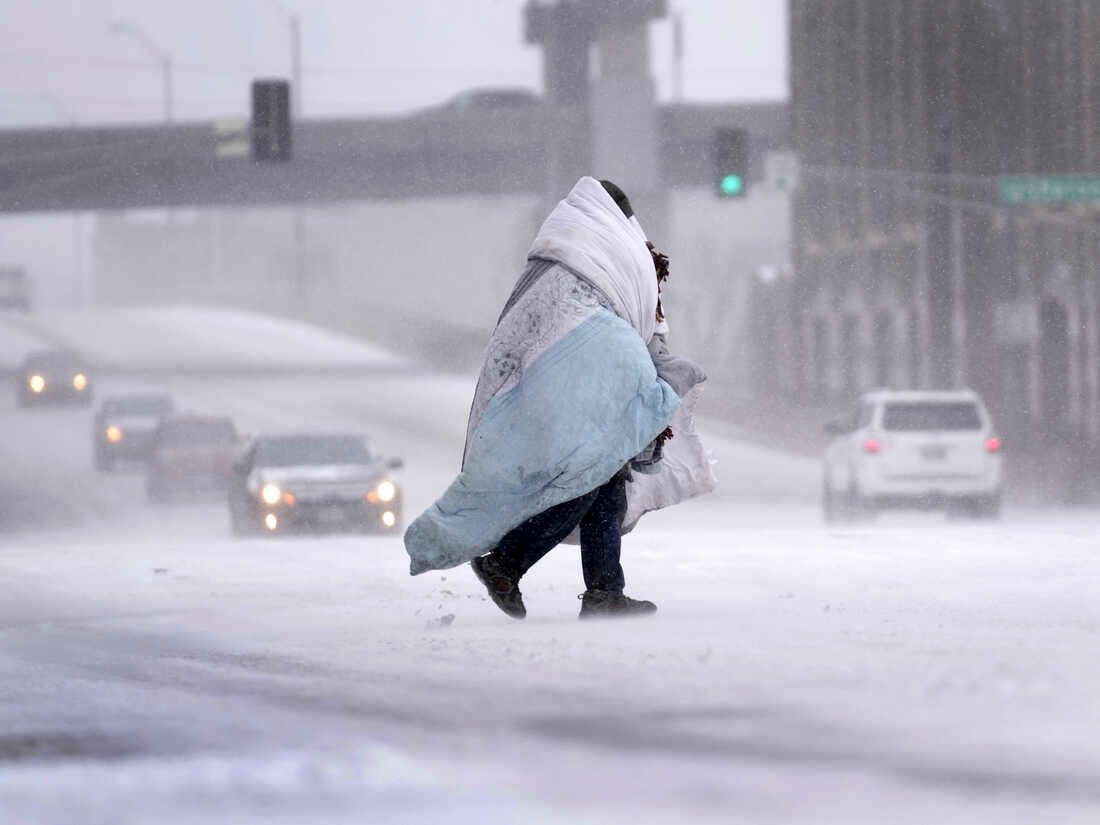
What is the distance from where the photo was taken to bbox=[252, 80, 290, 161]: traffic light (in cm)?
3170

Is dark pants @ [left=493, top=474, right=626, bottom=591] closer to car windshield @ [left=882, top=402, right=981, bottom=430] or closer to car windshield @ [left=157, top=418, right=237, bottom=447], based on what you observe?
car windshield @ [left=882, top=402, right=981, bottom=430]

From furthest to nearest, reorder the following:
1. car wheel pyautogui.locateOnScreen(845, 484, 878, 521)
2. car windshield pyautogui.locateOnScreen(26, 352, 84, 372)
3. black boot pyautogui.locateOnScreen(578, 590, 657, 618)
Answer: car windshield pyautogui.locateOnScreen(26, 352, 84, 372)
car wheel pyautogui.locateOnScreen(845, 484, 878, 521)
black boot pyautogui.locateOnScreen(578, 590, 657, 618)

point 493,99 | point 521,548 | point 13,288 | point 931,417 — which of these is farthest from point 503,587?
point 13,288

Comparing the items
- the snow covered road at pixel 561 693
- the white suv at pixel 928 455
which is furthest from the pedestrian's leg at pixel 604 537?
the white suv at pixel 928 455

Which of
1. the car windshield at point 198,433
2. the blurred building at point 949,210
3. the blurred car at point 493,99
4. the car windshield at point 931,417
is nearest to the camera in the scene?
the car windshield at point 931,417

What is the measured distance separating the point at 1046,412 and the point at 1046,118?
8779mm

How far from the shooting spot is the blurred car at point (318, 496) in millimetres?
23453

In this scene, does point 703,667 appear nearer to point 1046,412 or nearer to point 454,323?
point 1046,412

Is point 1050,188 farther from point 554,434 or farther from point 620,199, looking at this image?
point 554,434

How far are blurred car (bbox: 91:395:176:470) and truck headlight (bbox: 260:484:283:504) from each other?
18.9 metres

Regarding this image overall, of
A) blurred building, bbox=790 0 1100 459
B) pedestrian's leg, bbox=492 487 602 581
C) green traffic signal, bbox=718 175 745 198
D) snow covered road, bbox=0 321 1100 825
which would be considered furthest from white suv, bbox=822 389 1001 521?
pedestrian's leg, bbox=492 487 602 581

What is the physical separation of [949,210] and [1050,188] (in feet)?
90.3

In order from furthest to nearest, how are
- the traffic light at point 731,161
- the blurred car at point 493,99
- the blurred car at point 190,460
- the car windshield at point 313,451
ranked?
the blurred car at point 493,99 < the blurred car at point 190,460 < the traffic light at point 731,161 < the car windshield at point 313,451

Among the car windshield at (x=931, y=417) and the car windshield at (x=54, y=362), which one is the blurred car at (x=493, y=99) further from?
the car windshield at (x=931, y=417)
